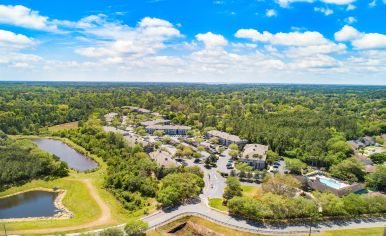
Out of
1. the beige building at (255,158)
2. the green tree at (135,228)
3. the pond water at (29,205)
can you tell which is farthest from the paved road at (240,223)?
the beige building at (255,158)

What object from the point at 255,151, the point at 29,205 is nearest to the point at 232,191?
the point at 255,151

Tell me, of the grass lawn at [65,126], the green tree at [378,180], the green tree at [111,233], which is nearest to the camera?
the green tree at [111,233]

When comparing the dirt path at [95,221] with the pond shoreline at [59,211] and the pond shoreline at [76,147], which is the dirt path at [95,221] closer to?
the pond shoreline at [59,211]

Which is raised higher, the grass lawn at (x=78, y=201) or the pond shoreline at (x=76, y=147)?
the pond shoreline at (x=76, y=147)

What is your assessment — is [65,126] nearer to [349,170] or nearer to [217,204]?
[217,204]

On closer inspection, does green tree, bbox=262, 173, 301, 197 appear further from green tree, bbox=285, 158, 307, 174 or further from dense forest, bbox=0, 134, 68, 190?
dense forest, bbox=0, 134, 68, 190

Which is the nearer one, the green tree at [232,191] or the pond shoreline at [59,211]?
the pond shoreline at [59,211]
